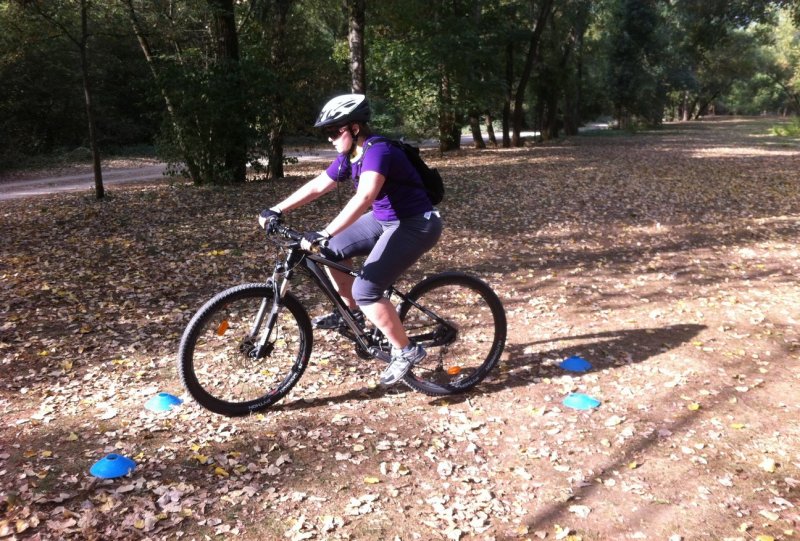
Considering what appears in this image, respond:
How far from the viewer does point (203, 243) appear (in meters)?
8.43

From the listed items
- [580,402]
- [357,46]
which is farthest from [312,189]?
[357,46]

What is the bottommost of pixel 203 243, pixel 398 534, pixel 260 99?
pixel 398 534

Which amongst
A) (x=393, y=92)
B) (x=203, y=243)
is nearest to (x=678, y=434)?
(x=203, y=243)

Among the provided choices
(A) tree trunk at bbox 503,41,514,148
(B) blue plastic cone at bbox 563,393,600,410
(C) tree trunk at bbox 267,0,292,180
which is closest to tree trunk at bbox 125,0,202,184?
(C) tree trunk at bbox 267,0,292,180

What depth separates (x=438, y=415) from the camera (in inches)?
162

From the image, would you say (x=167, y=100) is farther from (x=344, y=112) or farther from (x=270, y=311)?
(x=344, y=112)

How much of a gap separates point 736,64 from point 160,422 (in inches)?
2426

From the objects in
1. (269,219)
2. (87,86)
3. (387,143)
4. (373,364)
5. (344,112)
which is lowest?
(373,364)

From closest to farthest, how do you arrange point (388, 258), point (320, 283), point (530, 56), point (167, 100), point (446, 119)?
point (388, 258) < point (320, 283) < point (167, 100) < point (446, 119) < point (530, 56)

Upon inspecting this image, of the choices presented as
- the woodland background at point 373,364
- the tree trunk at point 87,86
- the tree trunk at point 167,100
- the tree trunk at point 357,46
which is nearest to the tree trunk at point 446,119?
the woodland background at point 373,364

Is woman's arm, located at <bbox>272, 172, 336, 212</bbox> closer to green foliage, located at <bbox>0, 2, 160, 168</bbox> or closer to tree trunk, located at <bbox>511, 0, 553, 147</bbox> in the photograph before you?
green foliage, located at <bbox>0, 2, 160, 168</bbox>

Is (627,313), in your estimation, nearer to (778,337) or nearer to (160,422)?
(778,337)

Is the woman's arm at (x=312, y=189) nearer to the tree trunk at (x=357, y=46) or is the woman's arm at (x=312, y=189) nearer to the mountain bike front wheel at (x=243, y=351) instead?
the mountain bike front wheel at (x=243, y=351)

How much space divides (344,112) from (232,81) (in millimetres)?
9353
